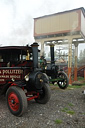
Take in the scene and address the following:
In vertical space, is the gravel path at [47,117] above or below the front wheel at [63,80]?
below

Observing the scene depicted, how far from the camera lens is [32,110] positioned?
432cm

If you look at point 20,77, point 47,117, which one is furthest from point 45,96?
point 20,77

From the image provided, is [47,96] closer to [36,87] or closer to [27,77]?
[36,87]

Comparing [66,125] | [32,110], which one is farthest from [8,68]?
[66,125]

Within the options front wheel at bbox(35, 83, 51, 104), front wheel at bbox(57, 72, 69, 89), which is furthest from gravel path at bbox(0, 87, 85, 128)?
front wheel at bbox(57, 72, 69, 89)

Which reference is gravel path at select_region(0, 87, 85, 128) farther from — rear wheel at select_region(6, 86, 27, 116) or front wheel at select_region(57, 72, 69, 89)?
front wheel at select_region(57, 72, 69, 89)

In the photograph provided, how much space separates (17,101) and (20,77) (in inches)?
32.5

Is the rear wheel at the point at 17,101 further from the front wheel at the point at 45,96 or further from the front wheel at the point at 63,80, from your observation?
the front wheel at the point at 63,80

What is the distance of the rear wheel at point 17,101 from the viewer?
3.62 metres

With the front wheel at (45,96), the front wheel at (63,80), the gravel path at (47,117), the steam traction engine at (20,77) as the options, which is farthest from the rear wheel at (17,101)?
the front wheel at (63,80)

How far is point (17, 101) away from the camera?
12.3 feet

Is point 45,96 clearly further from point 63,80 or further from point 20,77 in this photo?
point 63,80

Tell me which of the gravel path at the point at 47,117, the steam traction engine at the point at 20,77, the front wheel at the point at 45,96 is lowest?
the gravel path at the point at 47,117

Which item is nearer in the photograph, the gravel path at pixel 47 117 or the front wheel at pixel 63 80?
the gravel path at pixel 47 117
